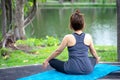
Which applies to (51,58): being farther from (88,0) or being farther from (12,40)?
(88,0)

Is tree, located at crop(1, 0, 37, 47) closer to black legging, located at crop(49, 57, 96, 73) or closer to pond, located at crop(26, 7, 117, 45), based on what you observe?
pond, located at crop(26, 7, 117, 45)

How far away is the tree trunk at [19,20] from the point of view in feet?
31.1

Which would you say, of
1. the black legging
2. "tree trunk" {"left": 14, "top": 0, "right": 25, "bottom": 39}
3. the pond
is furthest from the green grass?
the pond

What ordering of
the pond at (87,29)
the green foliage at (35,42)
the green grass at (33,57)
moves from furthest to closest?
the pond at (87,29), the green foliage at (35,42), the green grass at (33,57)

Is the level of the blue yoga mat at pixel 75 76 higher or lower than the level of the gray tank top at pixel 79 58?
lower

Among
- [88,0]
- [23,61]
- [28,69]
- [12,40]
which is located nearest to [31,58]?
[23,61]

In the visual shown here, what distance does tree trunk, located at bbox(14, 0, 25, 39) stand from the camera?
31.1 ft

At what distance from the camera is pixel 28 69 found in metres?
4.96

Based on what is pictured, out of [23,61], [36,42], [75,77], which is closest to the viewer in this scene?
[75,77]

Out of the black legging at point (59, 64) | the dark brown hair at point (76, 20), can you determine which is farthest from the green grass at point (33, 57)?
the dark brown hair at point (76, 20)

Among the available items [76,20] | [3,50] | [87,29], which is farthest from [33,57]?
[87,29]

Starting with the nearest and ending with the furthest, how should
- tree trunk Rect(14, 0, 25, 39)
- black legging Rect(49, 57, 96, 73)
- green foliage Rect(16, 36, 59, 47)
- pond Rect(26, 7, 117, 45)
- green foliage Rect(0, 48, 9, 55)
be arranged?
black legging Rect(49, 57, 96, 73) < green foliage Rect(0, 48, 9, 55) < green foliage Rect(16, 36, 59, 47) < tree trunk Rect(14, 0, 25, 39) < pond Rect(26, 7, 117, 45)

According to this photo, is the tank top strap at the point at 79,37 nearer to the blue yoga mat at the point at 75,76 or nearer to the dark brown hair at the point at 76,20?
the dark brown hair at the point at 76,20

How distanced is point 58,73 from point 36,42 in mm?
6059
